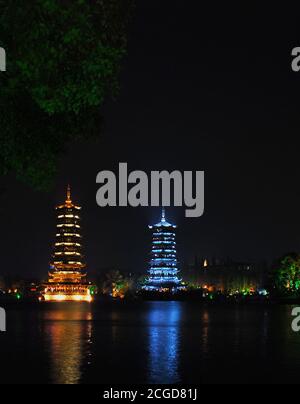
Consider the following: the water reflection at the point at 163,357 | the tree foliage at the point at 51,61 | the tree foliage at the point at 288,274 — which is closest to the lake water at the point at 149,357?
the water reflection at the point at 163,357

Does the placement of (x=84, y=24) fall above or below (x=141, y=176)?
above

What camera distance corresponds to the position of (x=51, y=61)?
510 inches

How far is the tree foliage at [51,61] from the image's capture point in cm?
Result: 1283

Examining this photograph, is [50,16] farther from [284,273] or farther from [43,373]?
[284,273]

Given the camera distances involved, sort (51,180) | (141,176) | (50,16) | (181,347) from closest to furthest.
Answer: (50,16)
(51,180)
(141,176)
(181,347)

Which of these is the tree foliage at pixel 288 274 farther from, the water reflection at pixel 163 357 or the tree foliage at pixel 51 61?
the tree foliage at pixel 51 61

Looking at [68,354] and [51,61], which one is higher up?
[51,61]

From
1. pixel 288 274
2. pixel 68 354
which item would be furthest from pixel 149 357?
pixel 288 274

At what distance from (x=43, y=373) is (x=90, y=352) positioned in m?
9.96

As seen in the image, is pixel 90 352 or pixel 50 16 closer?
pixel 50 16

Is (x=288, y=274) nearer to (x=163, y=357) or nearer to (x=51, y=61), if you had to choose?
(x=163, y=357)

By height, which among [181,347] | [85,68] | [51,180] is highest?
[85,68]

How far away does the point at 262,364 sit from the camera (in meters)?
35.9
